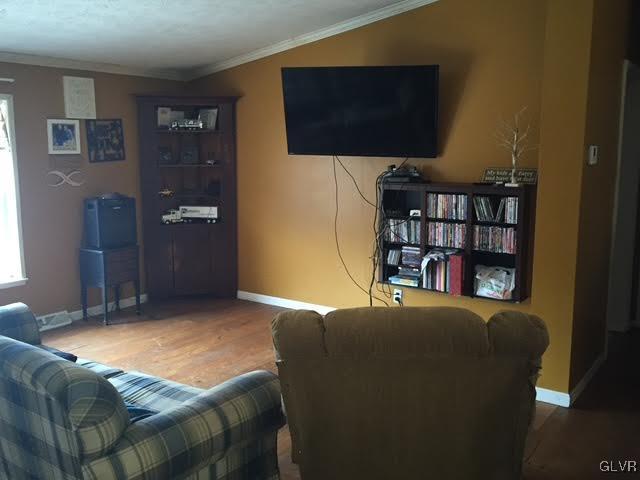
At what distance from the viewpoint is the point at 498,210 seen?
3.93 m

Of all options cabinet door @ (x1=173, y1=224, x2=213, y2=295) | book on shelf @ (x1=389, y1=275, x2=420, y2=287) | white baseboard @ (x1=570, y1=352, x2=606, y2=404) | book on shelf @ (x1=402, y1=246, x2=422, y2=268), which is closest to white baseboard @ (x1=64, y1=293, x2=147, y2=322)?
cabinet door @ (x1=173, y1=224, x2=213, y2=295)

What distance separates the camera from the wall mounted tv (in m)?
4.15

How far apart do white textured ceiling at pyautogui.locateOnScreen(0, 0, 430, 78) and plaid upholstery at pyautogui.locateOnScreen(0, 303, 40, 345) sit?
1.84 metres

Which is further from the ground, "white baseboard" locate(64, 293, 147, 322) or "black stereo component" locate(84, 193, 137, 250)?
"black stereo component" locate(84, 193, 137, 250)

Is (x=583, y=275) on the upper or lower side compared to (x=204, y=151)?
lower

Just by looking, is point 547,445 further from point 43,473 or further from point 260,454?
point 43,473

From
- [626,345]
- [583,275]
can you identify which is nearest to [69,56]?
[583,275]

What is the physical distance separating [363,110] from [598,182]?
165 cm

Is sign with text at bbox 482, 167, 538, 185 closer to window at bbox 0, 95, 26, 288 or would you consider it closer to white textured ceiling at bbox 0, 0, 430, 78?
white textured ceiling at bbox 0, 0, 430, 78

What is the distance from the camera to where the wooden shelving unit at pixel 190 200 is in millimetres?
5473

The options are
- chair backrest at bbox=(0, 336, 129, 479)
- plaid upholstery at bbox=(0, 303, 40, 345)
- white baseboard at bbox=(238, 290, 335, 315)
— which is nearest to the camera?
chair backrest at bbox=(0, 336, 129, 479)

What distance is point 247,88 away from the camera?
17.8 feet

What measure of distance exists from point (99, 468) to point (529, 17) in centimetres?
358

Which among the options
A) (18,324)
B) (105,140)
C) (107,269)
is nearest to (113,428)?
(18,324)
